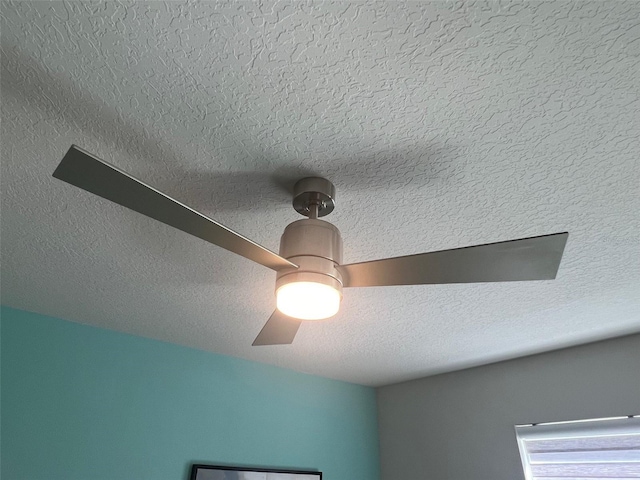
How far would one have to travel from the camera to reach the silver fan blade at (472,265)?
0.87 m

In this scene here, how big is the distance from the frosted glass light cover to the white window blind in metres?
1.92

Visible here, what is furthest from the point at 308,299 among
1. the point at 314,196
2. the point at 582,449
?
the point at 582,449

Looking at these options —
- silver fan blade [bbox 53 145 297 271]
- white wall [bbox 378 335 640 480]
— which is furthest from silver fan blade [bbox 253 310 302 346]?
white wall [bbox 378 335 640 480]

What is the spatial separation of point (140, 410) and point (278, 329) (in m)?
1.19

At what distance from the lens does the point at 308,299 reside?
986 mm

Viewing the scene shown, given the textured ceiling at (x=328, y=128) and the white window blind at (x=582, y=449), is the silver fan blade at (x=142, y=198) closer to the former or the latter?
the textured ceiling at (x=328, y=128)

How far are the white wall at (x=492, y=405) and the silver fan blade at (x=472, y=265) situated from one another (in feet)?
5.29

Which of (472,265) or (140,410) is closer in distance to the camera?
(472,265)

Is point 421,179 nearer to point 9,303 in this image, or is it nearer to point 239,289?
point 239,289

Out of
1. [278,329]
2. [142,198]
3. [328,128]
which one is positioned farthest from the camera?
[278,329]

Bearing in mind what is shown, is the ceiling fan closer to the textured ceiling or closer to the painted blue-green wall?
the textured ceiling

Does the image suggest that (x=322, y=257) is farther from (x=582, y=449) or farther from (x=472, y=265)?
(x=582, y=449)

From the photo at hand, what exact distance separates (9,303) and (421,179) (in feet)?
5.90

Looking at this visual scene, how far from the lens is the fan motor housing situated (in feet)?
3.12
